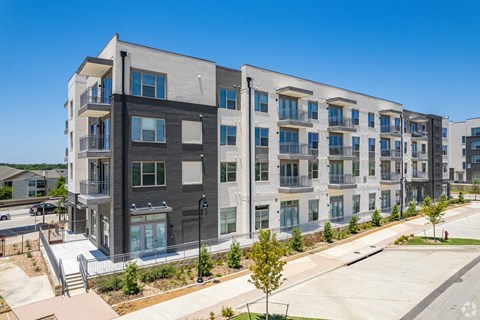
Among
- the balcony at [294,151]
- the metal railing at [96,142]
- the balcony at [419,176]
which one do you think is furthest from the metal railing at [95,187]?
the balcony at [419,176]

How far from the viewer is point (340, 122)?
33.4 m

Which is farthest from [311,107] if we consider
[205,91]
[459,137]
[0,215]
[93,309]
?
[459,137]

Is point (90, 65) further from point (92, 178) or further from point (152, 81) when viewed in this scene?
point (92, 178)

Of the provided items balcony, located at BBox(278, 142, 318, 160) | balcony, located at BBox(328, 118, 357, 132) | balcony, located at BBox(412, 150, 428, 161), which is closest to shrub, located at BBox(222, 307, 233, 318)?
balcony, located at BBox(278, 142, 318, 160)

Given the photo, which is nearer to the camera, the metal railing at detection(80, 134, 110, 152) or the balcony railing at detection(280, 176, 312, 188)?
the metal railing at detection(80, 134, 110, 152)

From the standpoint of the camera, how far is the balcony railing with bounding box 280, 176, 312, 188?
27.9 m

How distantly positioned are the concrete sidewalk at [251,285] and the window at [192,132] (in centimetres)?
1044

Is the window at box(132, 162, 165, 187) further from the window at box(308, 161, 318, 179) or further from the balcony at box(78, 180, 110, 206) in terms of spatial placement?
the window at box(308, 161, 318, 179)

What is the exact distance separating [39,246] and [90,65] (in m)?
16.4

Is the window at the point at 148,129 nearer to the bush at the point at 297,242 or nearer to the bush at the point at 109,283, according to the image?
the bush at the point at 109,283

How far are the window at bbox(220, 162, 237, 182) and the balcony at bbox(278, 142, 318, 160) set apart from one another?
4.88 meters

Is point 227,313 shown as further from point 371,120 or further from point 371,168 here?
point 371,120

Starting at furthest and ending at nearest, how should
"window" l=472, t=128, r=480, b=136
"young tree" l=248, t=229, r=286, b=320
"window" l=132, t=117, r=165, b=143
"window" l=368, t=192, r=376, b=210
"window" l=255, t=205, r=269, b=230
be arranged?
"window" l=472, t=128, r=480, b=136
"window" l=368, t=192, r=376, b=210
"window" l=255, t=205, r=269, b=230
"window" l=132, t=117, r=165, b=143
"young tree" l=248, t=229, r=286, b=320

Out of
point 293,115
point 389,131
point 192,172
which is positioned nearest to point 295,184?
point 293,115
